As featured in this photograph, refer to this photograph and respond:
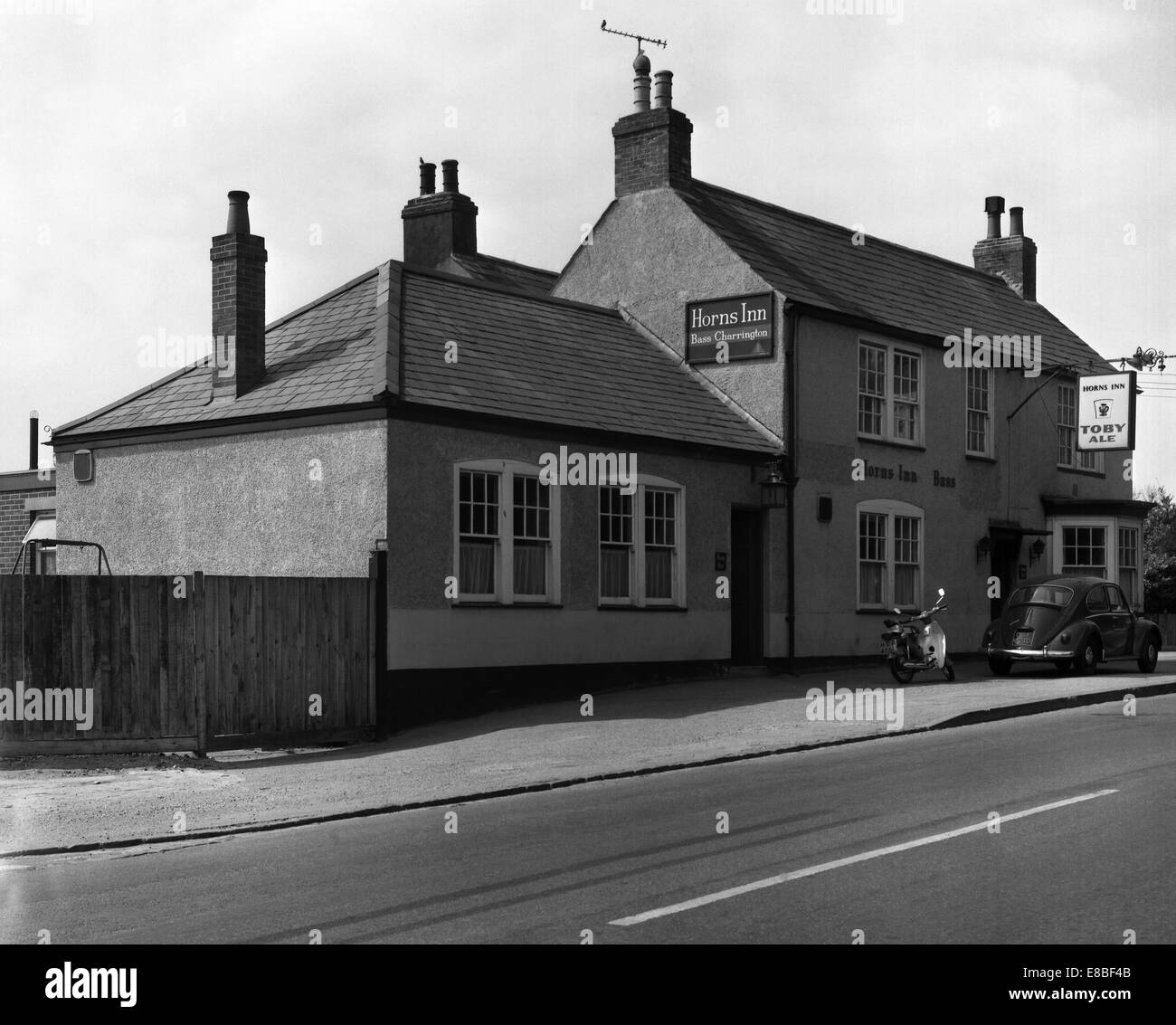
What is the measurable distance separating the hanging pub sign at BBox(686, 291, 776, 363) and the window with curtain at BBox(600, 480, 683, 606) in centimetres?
373

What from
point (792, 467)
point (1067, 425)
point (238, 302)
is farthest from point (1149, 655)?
point (238, 302)

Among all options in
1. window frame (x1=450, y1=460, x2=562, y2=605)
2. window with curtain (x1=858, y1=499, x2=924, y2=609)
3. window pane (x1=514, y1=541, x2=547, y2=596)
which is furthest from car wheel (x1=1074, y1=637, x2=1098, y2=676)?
window pane (x1=514, y1=541, x2=547, y2=596)

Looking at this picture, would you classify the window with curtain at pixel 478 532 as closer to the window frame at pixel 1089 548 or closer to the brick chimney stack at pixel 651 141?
the brick chimney stack at pixel 651 141

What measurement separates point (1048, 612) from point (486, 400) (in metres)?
9.95

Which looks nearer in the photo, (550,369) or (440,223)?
(550,369)

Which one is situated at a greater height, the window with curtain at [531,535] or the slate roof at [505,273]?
the slate roof at [505,273]

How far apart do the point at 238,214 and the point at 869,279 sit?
12.7 metres

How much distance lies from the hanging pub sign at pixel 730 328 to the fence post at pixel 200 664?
38.5ft

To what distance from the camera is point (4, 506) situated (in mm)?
A: 31734

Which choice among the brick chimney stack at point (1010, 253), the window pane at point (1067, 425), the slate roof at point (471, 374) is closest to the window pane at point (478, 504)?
the slate roof at point (471, 374)

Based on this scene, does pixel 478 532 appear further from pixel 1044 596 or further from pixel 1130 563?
pixel 1130 563

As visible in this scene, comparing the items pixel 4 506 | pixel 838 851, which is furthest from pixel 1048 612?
pixel 4 506

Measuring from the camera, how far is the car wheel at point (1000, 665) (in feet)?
79.1

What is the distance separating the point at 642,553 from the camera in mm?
21906
